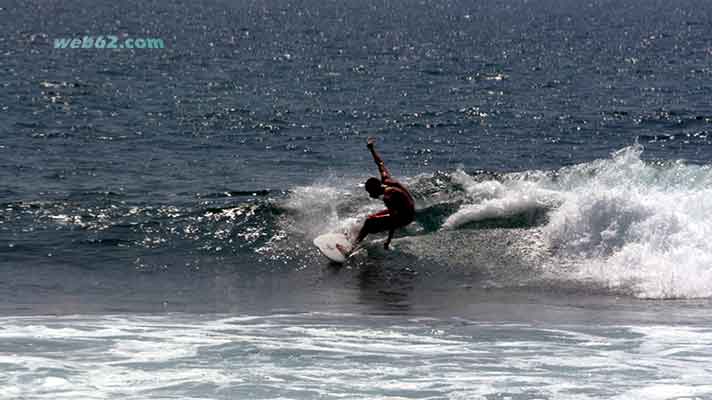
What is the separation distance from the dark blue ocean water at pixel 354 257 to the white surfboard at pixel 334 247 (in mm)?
242

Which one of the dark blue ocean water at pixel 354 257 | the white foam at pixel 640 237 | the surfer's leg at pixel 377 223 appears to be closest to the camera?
the dark blue ocean water at pixel 354 257

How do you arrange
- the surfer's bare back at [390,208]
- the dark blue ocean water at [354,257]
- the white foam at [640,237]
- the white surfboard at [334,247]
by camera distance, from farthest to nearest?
the white surfboard at [334,247]
the surfer's bare back at [390,208]
the white foam at [640,237]
the dark blue ocean water at [354,257]

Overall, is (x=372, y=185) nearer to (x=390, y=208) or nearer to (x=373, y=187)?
(x=373, y=187)

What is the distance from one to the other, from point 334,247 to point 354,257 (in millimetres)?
435

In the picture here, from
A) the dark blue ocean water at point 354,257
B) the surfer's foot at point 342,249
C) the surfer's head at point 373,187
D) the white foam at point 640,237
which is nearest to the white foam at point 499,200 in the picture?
the dark blue ocean water at point 354,257

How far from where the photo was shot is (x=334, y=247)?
743 inches

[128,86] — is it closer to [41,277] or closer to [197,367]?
[41,277]

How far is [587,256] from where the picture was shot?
1862 centimetres

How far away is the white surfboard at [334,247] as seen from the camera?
18.8m

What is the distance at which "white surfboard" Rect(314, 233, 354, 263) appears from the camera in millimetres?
18781

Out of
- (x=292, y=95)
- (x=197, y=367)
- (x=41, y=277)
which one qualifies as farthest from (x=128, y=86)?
(x=197, y=367)

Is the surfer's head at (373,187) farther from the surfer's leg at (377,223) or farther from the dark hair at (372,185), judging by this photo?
the surfer's leg at (377,223)

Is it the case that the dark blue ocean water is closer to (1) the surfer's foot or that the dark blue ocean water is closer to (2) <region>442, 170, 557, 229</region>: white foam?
(2) <region>442, 170, 557, 229</region>: white foam

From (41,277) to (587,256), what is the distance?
9106 millimetres
